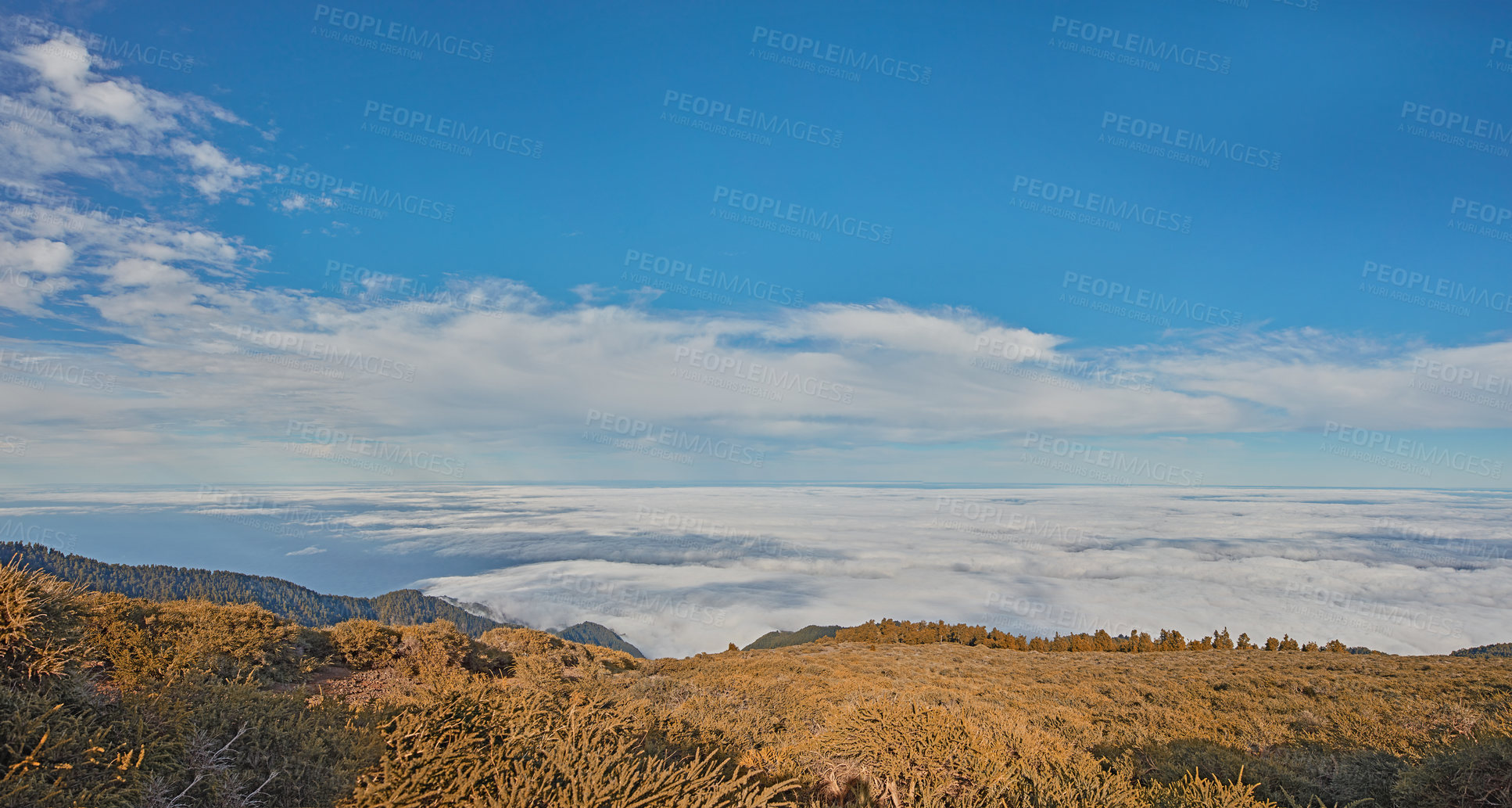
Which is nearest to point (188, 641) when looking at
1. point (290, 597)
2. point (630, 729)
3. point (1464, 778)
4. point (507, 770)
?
point (630, 729)

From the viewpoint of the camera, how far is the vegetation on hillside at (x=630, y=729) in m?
4.47

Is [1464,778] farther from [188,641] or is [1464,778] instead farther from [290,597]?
[290,597]

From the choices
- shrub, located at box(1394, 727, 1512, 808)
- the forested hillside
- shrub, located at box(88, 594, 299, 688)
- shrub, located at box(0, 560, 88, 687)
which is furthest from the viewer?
the forested hillside

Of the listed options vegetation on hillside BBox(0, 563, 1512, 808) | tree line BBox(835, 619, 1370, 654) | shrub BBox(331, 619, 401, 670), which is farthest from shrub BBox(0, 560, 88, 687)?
tree line BBox(835, 619, 1370, 654)

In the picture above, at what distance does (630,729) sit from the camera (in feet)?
22.1

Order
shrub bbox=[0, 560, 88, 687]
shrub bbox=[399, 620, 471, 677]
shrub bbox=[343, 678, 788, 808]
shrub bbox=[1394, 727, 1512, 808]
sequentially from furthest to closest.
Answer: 1. shrub bbox=[399, 620, 471, 677]
2. shrub bbox=[1394, 727, 1512, 808]
3. shrub bbox=[0, 560, 88, 687]
4. shrub bbox=[343, 678, 788, 808]

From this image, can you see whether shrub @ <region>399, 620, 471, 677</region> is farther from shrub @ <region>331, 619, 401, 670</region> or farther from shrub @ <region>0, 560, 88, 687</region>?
shrub @ <region>0, 560, 88, 687</region>

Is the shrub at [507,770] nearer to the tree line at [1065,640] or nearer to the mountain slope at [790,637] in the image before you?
the tree line at [1065,640]

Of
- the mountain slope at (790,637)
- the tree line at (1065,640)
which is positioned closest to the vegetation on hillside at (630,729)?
the tree line at (1065,640)

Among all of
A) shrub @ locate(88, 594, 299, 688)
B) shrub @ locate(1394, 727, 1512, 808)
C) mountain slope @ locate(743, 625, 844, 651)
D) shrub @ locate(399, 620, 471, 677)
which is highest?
shrub @ locate(1394, 727, 1512, 808)

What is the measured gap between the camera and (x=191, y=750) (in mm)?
5082

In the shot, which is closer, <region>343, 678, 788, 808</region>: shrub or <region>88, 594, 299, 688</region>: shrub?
<region>343, 678, 788, 808</region>: shrub

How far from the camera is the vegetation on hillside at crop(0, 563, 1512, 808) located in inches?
176

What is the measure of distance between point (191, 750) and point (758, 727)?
337 inches
